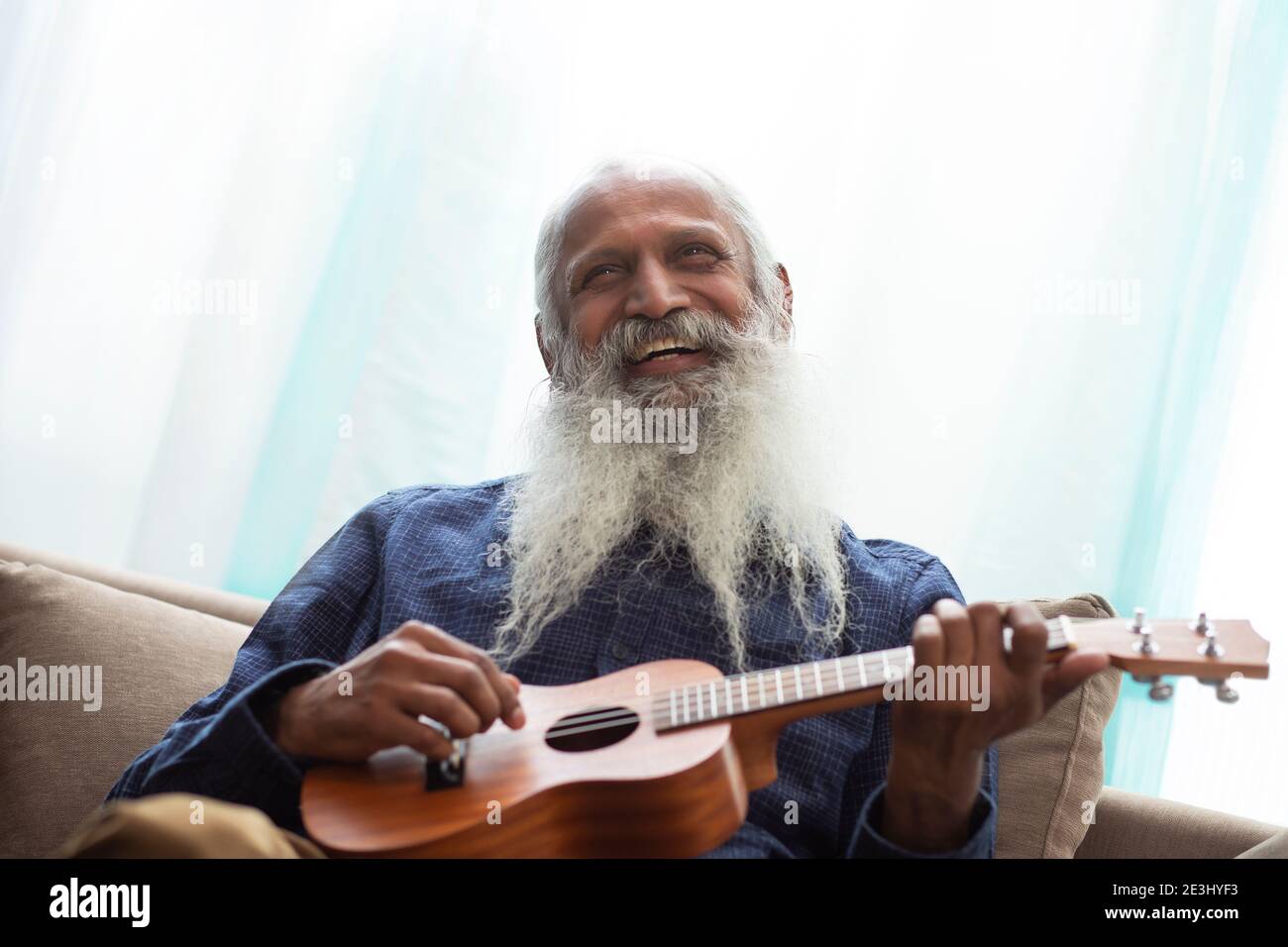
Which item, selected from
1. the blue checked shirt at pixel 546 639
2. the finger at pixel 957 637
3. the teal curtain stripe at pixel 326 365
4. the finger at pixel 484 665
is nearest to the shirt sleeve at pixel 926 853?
the blue checked shirt at pixel 546 639

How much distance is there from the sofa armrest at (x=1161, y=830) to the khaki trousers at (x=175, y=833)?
1.23m

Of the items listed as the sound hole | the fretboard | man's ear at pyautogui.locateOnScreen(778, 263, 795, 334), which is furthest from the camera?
man's ear at pyautogui.locateOnScreen(778, 263, 795, 334)

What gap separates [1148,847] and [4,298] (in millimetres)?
3017

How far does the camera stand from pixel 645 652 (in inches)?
57.7

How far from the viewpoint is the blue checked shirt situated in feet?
4.15

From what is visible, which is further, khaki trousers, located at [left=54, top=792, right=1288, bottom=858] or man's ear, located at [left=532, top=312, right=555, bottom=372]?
man's ear, located at [left=532, top=312, right=555, bottom=372]

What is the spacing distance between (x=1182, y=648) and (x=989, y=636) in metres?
0.20

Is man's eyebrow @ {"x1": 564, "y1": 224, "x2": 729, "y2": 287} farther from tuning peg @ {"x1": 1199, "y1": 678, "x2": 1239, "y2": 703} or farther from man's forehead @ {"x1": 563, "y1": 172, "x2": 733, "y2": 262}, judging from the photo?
tuning peg @ {"x1": 1199, "y1": 678, "x2": 1239, "y2": 703}

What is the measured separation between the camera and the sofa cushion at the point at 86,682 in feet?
5.10

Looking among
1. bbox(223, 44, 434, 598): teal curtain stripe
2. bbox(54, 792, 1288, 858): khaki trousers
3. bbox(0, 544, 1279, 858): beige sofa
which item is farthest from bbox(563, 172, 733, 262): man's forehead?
bbox(54, 792, 1288, 858): khaki trousers

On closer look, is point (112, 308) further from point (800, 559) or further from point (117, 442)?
point (800, 559)

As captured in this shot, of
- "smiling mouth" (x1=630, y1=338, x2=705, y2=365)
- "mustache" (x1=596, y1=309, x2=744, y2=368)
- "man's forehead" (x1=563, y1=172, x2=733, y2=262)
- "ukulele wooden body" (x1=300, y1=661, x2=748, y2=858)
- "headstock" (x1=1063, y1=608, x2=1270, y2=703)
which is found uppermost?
"man's forehead" (x1=563, y1=172, x2=733, y2=262)

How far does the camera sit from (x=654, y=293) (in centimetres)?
178

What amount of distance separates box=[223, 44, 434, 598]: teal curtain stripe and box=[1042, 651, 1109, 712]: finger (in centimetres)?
194
